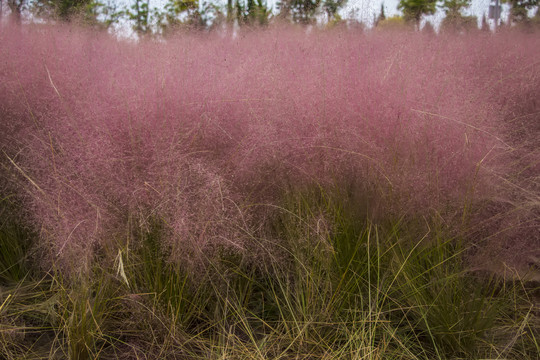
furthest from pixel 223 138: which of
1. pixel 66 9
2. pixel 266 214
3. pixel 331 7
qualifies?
pixel 66 9

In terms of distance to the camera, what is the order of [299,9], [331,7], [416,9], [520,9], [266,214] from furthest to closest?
[416,9] < [299,9] < [520,9] < [331,7] < [266,214]

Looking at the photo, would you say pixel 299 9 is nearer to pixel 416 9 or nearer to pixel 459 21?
pixel 416 9

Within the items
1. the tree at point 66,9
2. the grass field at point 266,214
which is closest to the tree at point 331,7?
the grass field at point 266,214

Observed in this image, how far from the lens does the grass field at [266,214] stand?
51.9 inches

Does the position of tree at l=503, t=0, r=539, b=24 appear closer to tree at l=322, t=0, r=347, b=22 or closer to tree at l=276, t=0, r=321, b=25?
tree at l=322, t=0, r=347, b=22

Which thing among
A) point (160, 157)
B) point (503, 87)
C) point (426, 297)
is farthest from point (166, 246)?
point (503, 87)

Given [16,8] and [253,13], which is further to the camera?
[253,13]

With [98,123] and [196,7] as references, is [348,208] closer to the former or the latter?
[98,123]

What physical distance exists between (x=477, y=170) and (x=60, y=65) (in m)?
1.83

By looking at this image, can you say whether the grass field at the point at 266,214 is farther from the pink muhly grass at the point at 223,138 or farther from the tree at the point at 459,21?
the tree at the point at 459,21

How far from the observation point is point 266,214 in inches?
60.8

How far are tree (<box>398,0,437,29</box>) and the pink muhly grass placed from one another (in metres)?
1.28

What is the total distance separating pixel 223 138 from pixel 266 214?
363mm

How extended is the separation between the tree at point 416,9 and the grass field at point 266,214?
55.7 inches
